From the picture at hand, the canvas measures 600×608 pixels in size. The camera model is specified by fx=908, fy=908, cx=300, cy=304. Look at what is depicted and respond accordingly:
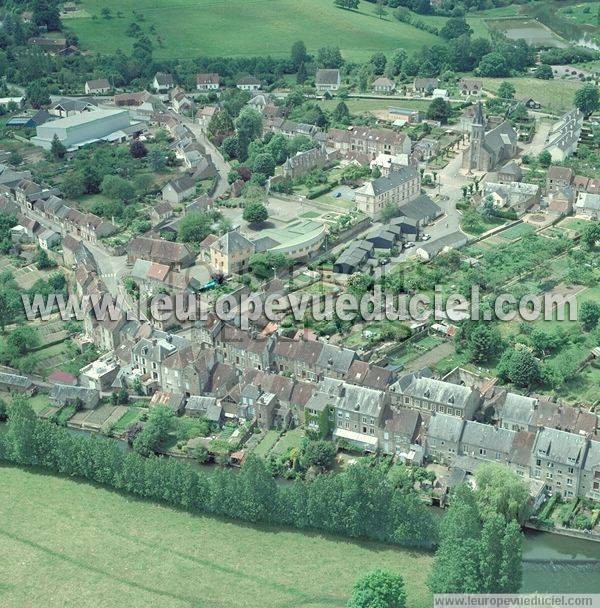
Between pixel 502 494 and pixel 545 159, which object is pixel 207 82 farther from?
pixel 502 494

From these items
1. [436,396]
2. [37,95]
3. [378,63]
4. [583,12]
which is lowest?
[436,396]

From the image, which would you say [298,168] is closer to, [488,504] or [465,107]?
[465,107]

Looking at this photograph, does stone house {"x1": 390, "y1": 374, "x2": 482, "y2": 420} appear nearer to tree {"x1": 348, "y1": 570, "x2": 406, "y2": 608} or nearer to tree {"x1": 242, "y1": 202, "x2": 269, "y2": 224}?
tree {"x1": 348, "y1": 570, "x2": 406, "y2": 608}

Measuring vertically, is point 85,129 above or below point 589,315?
above

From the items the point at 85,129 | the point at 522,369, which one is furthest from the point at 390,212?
the point at 85,129

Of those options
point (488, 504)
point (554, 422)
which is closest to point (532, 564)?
point (488, 504)

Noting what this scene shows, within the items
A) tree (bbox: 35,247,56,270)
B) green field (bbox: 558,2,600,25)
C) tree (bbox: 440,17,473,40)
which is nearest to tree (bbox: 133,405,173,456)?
tree (bbox: 35,247,56,270)

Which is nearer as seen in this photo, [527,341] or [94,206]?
[527,341]

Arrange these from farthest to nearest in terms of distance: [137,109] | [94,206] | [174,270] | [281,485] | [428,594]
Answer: [137,109]
[94,206]
[174,270]
[281,485]
[428,594]
